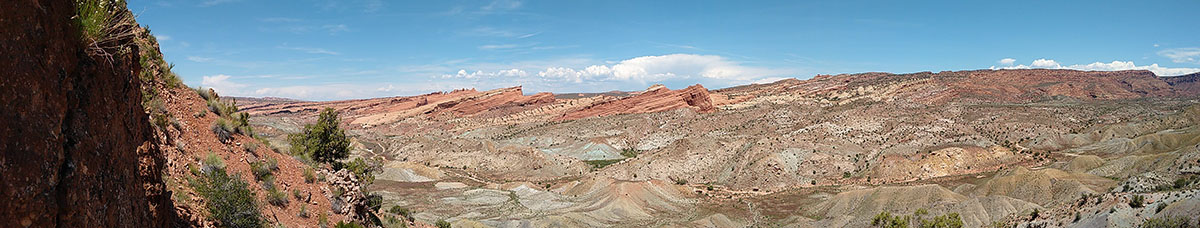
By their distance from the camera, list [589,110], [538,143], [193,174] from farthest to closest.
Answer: [589,110]
[538,143]
[193,174]

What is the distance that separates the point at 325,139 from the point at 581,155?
40801mm

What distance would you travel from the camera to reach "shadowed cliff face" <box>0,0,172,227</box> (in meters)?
3.87

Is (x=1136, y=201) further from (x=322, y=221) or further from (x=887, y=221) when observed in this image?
(x=322, y=221)

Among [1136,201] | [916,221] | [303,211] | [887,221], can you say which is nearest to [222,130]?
[303,211]

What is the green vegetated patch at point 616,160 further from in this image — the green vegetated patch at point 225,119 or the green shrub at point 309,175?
the green vegetated patch at point 225,119

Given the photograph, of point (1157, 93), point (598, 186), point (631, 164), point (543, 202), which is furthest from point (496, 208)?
point (1157, 93)

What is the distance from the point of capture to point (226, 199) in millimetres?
9164

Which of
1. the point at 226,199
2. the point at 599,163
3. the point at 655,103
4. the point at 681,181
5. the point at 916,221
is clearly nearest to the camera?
the point at 226,199

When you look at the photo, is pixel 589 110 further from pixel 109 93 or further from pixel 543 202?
pixel 109 93

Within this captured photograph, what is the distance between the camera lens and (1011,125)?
60156 millimetres

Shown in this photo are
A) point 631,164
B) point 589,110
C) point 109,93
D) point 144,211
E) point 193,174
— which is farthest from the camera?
point 589,110

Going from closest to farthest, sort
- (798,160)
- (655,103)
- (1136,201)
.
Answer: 1. (1136,201)
2. (798,160)
3. (655,103)

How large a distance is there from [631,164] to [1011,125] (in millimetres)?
38953

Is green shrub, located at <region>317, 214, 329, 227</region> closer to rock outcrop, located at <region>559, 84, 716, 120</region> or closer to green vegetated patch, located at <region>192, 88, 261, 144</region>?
green vegetated patch, located at <region>192, 88, 261, 144</region>
